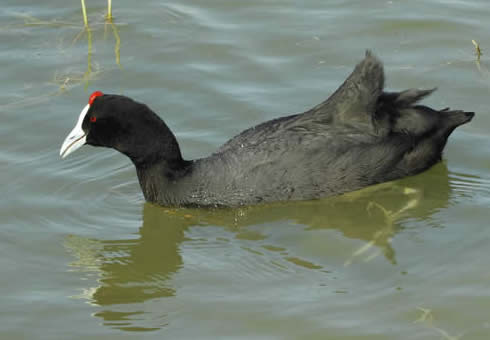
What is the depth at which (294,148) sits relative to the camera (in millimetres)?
6887

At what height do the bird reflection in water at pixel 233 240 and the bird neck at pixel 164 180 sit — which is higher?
the bird neck at pixel 164 180

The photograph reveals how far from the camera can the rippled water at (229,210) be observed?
18.2 feet

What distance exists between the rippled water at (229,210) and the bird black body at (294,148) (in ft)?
0.50

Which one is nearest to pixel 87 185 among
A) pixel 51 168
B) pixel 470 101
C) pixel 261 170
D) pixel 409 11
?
pixel 51 168

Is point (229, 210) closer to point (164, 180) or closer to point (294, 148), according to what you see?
point (164, 180)

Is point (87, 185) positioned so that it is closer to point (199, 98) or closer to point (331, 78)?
point (199, 98)

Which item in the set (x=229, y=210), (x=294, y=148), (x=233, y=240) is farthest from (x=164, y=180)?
(x=294, y=148)

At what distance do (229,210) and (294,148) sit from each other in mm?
661

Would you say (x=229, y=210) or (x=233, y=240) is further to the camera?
(x=229, y=210)

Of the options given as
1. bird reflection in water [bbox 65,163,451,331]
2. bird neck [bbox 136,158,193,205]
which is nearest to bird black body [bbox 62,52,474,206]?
bird neck [bbox 136,158,193,205]

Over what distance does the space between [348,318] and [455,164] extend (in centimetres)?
244

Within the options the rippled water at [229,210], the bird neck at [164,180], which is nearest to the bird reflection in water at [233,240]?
the rippled water at [229,210]

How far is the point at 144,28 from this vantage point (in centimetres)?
980

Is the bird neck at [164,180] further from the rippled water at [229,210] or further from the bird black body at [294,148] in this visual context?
the rippled water at [229,210]
